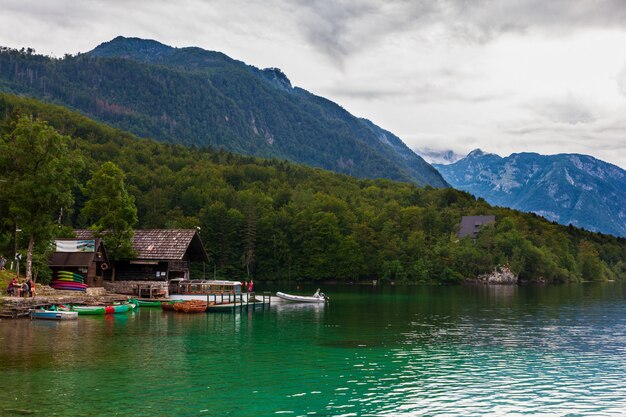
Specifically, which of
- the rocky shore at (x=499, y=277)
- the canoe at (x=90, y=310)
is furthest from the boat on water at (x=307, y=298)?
the rocky shore at (x=499, y=277)

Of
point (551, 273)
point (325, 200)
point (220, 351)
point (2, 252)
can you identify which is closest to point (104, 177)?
point (2, 252)

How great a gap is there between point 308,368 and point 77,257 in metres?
47.6

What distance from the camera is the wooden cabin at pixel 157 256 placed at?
8012 centimetres

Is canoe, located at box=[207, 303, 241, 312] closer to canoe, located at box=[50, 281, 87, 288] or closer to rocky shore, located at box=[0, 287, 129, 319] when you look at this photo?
rocky shore, located at box=[0, 287, 129, 319]

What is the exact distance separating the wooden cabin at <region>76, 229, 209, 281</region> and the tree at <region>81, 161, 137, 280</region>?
5.10 ft

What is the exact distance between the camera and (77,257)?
71.7m

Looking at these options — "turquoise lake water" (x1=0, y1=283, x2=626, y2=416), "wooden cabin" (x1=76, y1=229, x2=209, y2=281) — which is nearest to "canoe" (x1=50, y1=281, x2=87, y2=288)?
"wooden cabin" (x1=76, y1=229, x2=209, y2=281)

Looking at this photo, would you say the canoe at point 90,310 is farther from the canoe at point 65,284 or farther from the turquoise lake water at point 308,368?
the canoe at point 65,284

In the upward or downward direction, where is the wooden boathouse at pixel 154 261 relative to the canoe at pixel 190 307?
upward

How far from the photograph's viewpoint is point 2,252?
6912cm

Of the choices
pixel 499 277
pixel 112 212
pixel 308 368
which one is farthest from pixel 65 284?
pixel 499 277

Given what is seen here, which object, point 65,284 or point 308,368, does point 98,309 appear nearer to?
point 65,284

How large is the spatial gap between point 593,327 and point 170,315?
43.0 metres

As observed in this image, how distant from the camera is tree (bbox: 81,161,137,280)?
79562 mm
